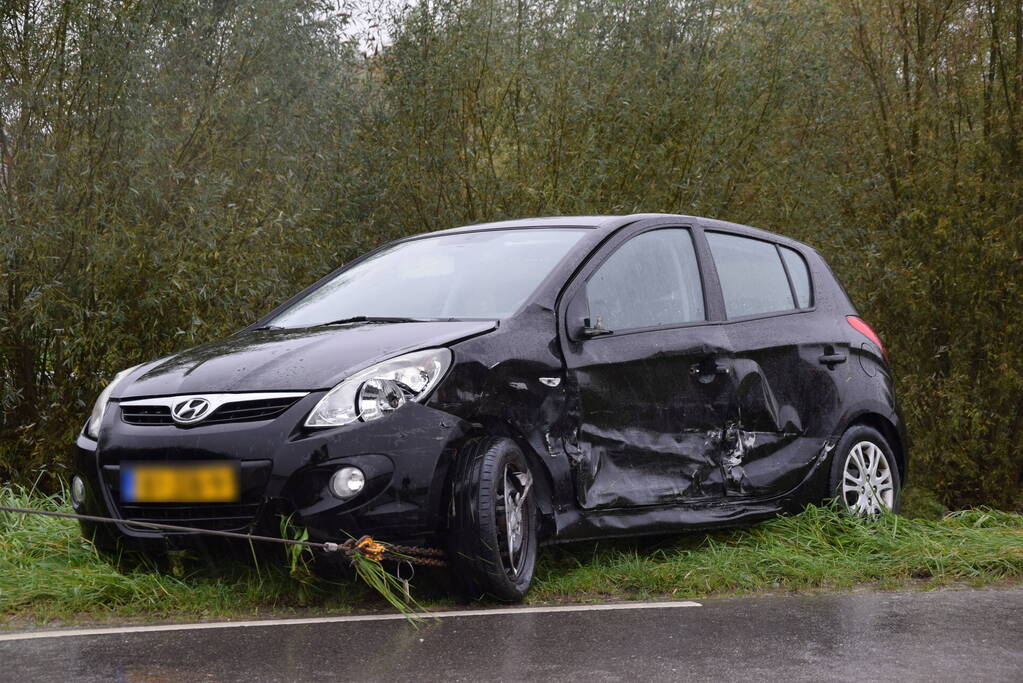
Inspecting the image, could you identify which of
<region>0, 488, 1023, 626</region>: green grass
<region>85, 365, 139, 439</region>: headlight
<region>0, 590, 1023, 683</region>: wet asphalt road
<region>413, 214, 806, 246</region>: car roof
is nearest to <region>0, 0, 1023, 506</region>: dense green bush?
<region>0, 488, 1023, 626</region>: green grass

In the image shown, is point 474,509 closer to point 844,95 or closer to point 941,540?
point 941,540

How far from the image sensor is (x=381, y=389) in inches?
193

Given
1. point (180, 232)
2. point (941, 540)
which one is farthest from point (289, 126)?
point (941, 540)

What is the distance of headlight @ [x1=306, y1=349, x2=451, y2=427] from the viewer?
4832 mm

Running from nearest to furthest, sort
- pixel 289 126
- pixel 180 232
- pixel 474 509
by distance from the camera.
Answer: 1. pixel 474 509
2. pixel 180 232
3. pixel 289 126

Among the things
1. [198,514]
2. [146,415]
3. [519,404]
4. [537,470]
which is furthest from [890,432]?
[146,415]

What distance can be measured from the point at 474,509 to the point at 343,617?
66 centimetres

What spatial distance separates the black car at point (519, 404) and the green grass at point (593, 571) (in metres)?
0.19

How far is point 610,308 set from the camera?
595 centimetres

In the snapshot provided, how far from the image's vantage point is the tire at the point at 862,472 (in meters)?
6.84

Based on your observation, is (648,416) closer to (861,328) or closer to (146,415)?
(861,328)

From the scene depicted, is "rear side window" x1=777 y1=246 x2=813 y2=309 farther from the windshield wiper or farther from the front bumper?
the front bumper

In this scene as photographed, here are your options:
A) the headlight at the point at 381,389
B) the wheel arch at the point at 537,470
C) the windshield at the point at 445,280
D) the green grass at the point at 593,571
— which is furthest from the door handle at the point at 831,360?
the headlight at the point at 381,389

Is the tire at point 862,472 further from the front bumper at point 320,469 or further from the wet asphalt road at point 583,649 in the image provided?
the front bumper at point 320,469
